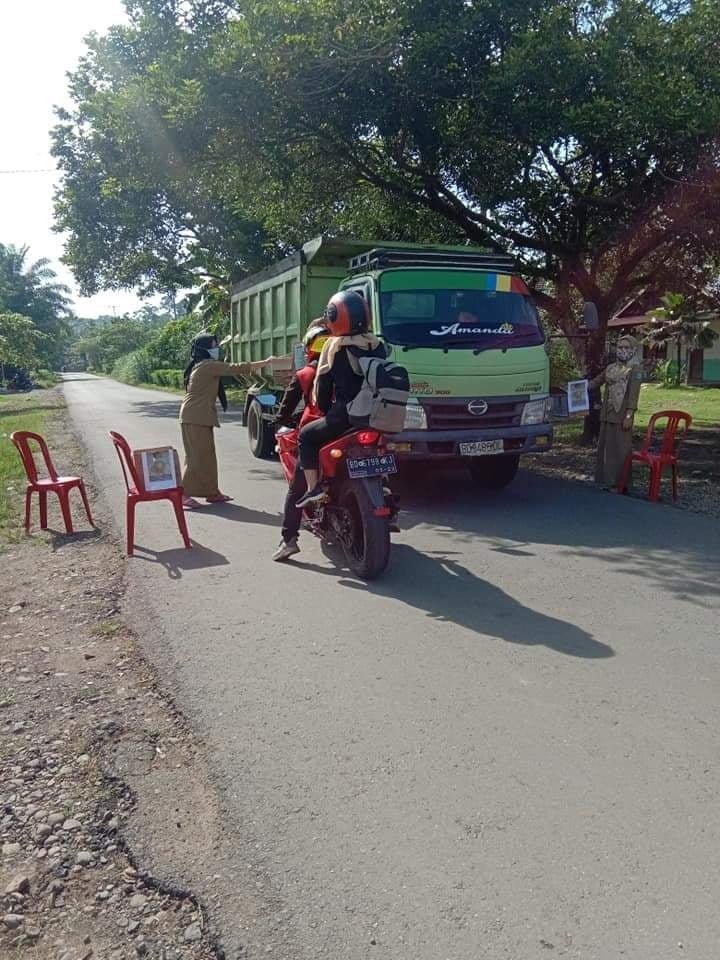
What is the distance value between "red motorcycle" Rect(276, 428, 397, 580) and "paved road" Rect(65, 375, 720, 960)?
0.21 metres

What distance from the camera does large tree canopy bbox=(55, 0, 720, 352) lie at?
959cm

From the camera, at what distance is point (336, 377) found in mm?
5828

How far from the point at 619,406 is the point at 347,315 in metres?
4.21

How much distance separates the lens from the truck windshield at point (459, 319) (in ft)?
26.4

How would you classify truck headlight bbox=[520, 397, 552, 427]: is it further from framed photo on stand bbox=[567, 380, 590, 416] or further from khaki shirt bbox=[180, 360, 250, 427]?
khaki shirt bbox=[180, 360, 250, 427]

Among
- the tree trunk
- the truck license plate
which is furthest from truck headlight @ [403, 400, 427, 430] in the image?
the tree trunk

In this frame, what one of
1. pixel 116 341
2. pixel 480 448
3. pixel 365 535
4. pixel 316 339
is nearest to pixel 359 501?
pixel 365 535

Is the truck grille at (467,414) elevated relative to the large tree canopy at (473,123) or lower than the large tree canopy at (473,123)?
lower

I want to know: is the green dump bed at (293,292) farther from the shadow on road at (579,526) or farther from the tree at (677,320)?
the tree at (677,320)

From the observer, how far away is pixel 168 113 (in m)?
10.9

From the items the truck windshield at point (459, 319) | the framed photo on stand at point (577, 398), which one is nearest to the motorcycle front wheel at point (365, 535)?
the truck windshield at point (459, 319)

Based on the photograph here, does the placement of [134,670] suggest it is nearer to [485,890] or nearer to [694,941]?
[485,890]

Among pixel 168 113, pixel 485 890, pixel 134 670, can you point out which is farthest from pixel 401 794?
pixel 168 113

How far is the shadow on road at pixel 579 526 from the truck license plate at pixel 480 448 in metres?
0.60
